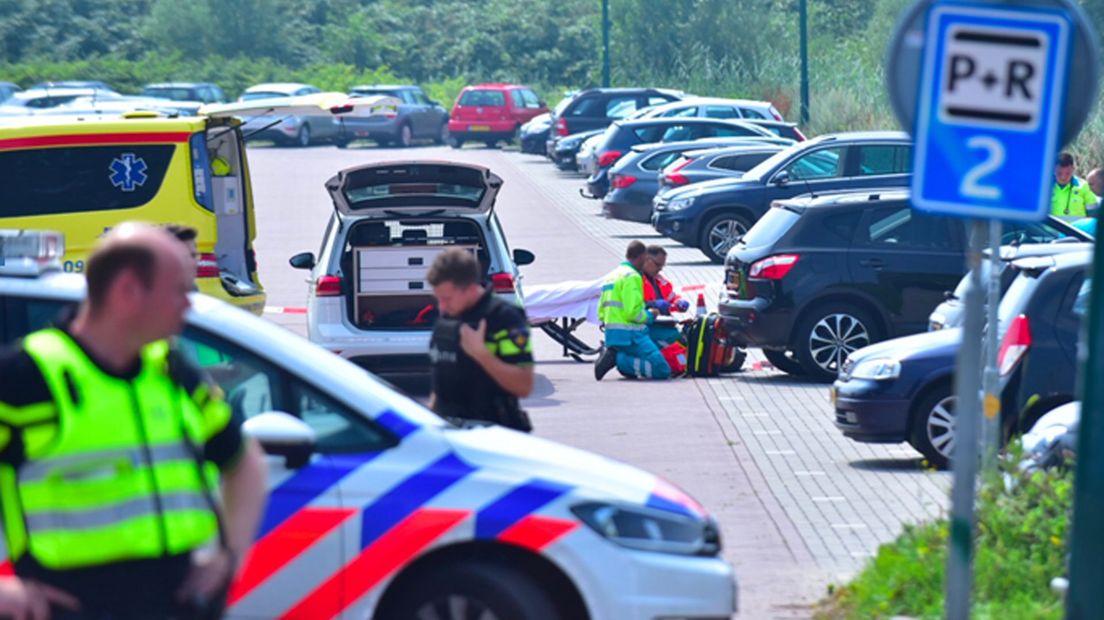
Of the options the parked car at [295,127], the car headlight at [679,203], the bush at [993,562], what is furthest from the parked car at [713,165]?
the parked car at [295,127]

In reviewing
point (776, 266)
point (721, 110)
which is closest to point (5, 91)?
point (721, 110)

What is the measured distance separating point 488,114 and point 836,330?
1390 inches

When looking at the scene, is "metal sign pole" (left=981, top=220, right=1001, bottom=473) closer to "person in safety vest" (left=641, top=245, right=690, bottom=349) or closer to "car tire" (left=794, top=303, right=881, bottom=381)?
"car tire" (left=794, top=303, right=881, bottom=381)

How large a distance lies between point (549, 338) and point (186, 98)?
38.3 m

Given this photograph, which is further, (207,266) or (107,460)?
(207,266)

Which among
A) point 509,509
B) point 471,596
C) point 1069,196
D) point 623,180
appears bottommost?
point 623,180

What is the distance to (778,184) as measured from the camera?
2327 cm

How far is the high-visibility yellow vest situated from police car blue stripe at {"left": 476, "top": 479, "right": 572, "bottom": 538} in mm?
1947

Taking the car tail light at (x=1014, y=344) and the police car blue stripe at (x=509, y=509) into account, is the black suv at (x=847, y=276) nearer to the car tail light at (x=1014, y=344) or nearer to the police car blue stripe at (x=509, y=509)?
the car tail light at (x=1014, y=344)

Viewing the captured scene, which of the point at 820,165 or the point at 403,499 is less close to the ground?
the point at 403,499

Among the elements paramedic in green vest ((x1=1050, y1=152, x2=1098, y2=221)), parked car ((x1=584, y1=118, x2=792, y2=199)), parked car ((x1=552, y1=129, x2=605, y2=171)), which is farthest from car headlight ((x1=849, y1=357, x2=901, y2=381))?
parked car ((x1=552, y1=129, x2=605, y2=171))

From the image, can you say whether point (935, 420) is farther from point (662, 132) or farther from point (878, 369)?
point (662, 132)

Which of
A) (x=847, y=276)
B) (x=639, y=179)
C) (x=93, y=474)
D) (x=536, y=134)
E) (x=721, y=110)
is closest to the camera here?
(x=93, y=474)

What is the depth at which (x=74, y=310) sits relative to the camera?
412 cm
